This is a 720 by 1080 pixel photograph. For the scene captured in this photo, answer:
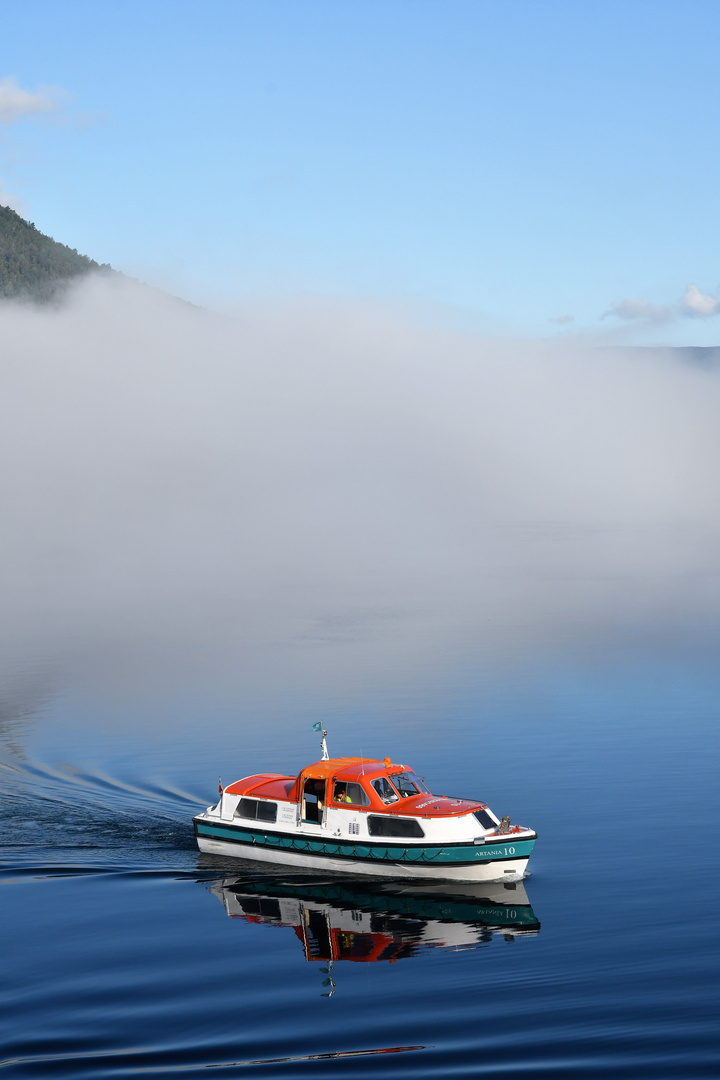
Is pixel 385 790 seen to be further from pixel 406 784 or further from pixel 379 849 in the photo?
pixel 379 849

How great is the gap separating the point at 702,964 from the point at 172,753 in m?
35.5

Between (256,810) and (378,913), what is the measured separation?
8.00 meters

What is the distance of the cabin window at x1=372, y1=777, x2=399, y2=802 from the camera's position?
138 ft

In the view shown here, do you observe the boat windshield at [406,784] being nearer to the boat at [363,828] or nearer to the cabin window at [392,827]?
the boat at [363,828]

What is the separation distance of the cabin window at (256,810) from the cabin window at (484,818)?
877cm

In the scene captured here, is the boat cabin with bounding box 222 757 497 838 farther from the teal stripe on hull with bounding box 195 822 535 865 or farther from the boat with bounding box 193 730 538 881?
the teal stripe on hull with bounding box 195 822 535 865

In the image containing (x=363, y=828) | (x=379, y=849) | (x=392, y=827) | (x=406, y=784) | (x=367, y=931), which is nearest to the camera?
(x=367, y=931)

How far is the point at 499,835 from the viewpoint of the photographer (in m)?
39.5

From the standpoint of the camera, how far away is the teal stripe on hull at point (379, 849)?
39.2 m

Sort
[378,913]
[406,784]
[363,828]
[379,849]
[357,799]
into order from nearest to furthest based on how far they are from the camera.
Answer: [378,913], [379,849], [363,828], [357,799], [406,784]

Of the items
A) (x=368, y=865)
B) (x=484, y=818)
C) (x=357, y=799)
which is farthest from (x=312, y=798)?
(x=484, y=818)

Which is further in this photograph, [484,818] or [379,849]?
[379,849]

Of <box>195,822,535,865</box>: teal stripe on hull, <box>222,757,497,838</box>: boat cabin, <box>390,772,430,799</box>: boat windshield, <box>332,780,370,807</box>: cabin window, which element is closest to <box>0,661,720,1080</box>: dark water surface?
<box>195,822,535,865</box>: teal stripe on hull

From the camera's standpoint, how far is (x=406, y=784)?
140 ft
